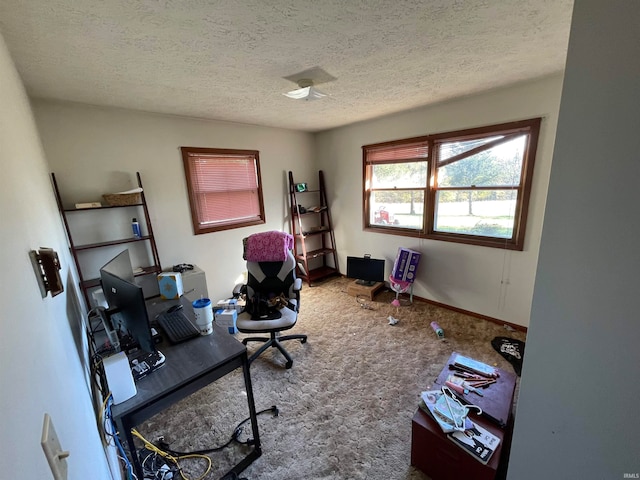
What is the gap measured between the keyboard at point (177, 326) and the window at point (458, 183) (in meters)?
2.77


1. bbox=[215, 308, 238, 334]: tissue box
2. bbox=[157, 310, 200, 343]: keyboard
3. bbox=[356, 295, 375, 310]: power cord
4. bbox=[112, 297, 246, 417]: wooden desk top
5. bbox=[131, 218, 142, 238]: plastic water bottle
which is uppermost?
bbox=[131, 218, 142, 238]: plastic water bottle

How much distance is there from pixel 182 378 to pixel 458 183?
3.11 m

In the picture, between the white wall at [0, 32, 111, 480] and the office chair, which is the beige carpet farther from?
the white wall at [0, 32, 111, 480]

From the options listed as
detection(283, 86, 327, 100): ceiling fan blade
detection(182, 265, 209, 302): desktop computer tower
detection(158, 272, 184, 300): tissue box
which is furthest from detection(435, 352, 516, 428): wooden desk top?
detection(182, 265, 209, 302): desktop computer tower

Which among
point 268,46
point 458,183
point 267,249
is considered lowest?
point 267,249

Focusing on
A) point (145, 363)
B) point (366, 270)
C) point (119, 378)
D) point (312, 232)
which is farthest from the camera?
point (312, 232)

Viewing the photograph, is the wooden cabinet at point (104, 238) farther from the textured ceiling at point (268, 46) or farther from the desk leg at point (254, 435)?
the desk leg at point (254, 435)

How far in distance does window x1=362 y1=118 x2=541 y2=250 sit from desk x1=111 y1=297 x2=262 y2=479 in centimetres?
270

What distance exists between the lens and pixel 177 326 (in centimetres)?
165

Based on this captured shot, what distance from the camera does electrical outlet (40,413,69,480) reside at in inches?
Answer: 18.0

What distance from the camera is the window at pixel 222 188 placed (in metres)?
3.13

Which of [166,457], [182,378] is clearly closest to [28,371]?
[182,378]

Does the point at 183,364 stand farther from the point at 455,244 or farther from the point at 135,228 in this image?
the point at 455,244

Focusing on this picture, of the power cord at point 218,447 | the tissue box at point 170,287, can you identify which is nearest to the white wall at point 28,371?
the power cord at point 218,447
